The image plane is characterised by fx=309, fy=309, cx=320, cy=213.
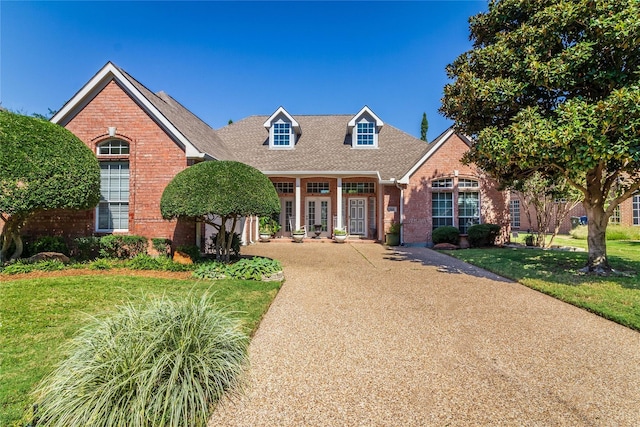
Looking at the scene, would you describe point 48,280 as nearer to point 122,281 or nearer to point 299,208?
point 122,281

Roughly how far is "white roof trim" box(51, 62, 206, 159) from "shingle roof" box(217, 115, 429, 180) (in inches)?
263

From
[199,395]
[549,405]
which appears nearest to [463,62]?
[549,405]

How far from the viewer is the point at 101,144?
38.0ft

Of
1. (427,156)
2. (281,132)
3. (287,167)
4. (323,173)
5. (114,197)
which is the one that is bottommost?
(114,197)

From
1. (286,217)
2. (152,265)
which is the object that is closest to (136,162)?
(152,265)

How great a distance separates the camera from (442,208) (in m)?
16.5

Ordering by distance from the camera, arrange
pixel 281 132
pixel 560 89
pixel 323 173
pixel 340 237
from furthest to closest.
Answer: pixel 281 132 < pixel 323 173 < pixel 340 237 < pixel 560 89

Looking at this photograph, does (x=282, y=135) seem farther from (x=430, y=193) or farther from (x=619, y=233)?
(x=619, y=233)

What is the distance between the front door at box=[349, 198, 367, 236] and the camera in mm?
19234

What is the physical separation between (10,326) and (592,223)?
13.7 meters

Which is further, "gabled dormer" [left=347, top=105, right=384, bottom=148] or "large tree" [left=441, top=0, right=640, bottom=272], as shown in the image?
"gabled dormer" [left=347, top=105, right=384, bottom=148]

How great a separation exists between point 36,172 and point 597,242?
15.9 m

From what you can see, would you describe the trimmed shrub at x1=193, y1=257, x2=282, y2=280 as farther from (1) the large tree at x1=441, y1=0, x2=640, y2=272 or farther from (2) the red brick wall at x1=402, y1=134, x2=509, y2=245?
(2) the red brick wall at x1=402, y1=134, x2=509, y2=245

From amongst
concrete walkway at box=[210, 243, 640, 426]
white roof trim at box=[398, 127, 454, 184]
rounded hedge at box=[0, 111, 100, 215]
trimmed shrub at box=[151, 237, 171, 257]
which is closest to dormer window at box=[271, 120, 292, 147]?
white roof trim at box=[398, 127, 454, 184]
